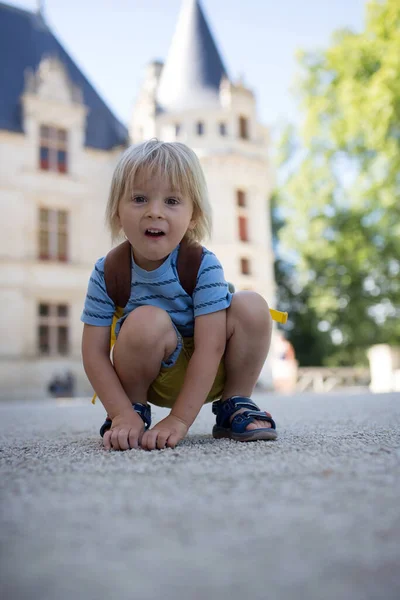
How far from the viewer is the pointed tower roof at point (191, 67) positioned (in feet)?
52.7

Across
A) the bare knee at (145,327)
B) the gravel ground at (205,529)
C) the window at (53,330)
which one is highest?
the window at (53,330)

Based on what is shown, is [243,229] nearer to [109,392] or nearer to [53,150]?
[53,150]

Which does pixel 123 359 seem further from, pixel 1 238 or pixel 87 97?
pixel 87 97

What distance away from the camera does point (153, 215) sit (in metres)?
1.73

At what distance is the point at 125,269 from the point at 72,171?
1370 centimetres

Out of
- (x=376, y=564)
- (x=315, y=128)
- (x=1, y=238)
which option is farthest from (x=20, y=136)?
(x=376, y=564)

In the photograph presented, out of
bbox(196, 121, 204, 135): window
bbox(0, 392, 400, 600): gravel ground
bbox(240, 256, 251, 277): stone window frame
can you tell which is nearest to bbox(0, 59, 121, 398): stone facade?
bbox(196, 121, 204, 135): window

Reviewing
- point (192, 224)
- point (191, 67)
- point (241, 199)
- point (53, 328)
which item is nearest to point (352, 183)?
point (241, 199)

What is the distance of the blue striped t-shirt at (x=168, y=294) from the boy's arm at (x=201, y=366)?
4 centimetres

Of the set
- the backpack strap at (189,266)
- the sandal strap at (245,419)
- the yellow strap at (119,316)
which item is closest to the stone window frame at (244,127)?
the yellow strap at (119,316)

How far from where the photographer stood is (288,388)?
13086mm

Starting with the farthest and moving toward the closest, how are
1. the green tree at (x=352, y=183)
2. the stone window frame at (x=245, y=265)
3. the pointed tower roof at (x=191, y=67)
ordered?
the pointed tower roof at (x=191, y=67)
the stone window frame at (x=245, y=265)
the green tree at (x=352, y=183)

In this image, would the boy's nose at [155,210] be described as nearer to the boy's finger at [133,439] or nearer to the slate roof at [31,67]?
the boy's finger at [133,439]

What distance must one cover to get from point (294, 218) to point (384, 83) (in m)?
5.47
